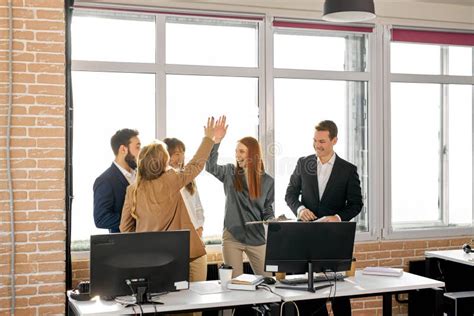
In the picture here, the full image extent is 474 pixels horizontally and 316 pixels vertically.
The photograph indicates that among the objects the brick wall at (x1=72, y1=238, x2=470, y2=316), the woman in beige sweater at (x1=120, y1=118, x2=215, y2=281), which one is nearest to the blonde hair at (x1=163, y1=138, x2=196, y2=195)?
the woman in beige sweater at (x1=120, y1=118, x2=215, y2=281)

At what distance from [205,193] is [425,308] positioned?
227 centimetres

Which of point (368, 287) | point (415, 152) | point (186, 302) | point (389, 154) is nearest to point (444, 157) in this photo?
point (415, 152)

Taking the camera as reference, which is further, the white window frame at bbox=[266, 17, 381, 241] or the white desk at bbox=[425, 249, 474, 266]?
the white window frame at bbox=[266, 17, 381, 241]

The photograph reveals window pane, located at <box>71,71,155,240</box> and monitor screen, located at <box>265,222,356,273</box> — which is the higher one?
window pane, located at <box>71,71,155,240</box>

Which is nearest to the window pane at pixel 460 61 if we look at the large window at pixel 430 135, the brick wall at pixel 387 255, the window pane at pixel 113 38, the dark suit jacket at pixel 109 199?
the large window at pixel 430 135

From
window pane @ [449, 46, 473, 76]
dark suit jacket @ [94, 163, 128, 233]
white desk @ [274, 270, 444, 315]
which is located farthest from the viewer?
window pane @ [449, 46, 473, 76]

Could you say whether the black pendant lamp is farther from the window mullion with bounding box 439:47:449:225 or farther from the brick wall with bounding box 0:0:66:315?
the window mullion with bounding box 439:47:449:225

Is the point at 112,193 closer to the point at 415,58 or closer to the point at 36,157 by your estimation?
the point at 36,157

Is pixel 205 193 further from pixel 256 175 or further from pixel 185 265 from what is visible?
pixel 185 265

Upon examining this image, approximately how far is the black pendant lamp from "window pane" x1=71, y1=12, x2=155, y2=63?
1.95 meters

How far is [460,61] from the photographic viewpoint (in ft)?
22.5

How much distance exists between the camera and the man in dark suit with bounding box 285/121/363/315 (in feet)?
17.1

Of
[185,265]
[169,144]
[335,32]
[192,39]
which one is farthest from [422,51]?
[185,265]

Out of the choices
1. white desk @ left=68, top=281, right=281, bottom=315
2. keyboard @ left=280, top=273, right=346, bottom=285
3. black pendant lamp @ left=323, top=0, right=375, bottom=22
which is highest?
black pendant lamp @ left=323, top=0, right=375, bottom=22
